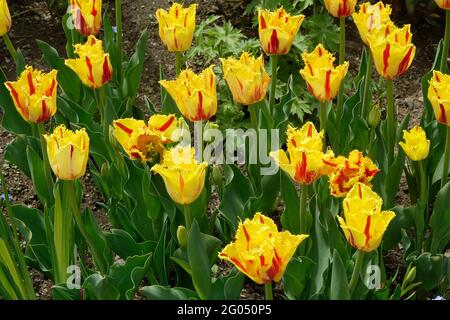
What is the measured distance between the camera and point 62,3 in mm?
3504

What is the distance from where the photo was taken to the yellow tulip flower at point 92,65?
226 cm

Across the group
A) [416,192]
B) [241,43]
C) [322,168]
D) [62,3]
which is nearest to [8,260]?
[322,168]

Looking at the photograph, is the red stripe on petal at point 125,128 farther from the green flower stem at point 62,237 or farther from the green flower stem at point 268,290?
the green flower stem at point 268,290

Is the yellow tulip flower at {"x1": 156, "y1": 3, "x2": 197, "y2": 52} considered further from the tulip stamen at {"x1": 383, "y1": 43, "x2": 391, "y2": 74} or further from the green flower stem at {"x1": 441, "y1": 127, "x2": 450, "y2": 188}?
the green flower stem at {"x1": 441, "y1": 127, "x2": 450, "y2": 188}

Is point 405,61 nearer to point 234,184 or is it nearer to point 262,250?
point 234,184

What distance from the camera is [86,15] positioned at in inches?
98.7

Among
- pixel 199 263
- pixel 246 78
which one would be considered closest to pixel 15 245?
pixel 199 263

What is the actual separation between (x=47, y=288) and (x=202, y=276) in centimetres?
66

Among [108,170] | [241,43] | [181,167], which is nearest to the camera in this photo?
[181,167]

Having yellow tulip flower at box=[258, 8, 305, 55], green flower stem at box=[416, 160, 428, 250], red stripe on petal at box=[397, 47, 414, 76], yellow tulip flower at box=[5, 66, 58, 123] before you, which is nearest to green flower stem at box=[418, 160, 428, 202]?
green flower stem at box=[416, 160, 428, 250]

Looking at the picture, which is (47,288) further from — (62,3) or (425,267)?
(62,3)

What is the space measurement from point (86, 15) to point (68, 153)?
79cm

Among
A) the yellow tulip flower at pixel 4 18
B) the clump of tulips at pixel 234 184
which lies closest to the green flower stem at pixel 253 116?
the clump of tulips at pixel 234 184

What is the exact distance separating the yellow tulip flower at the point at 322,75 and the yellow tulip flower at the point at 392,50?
0.09 meters
